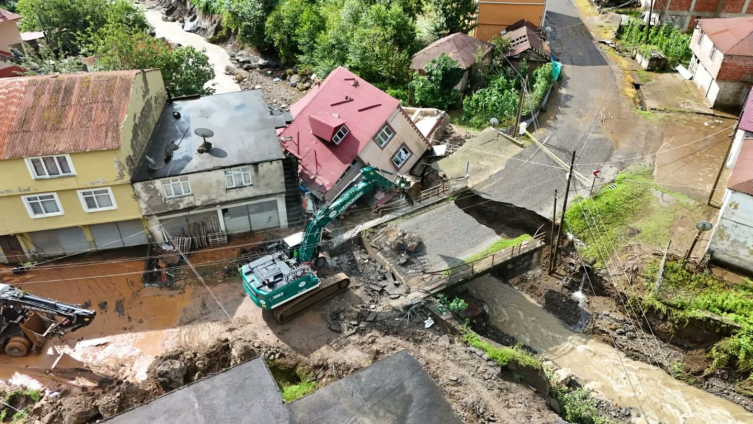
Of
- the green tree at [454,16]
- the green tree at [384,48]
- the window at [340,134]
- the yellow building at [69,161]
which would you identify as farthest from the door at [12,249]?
the green tree at [454,16]

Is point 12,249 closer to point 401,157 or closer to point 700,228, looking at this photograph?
point 401,157

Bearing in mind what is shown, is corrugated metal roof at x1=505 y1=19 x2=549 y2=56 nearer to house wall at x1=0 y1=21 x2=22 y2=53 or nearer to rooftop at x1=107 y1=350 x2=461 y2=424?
rooftop at x1=107 y1=350 x2=461 y2=424

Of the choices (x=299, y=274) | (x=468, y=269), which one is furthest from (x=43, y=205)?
(x=468, y=269)

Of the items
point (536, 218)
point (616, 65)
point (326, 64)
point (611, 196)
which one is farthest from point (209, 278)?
point (616, 65)

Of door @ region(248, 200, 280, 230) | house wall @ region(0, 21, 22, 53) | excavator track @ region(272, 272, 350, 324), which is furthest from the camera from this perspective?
house wall @ region(0, 21, 22, 53)

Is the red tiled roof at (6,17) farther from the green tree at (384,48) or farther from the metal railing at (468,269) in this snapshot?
the metal railing at (468,269)

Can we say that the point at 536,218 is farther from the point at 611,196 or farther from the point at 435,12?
the point at 435,12

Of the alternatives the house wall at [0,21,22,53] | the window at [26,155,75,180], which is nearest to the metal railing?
the window at [26,155,75,180]
